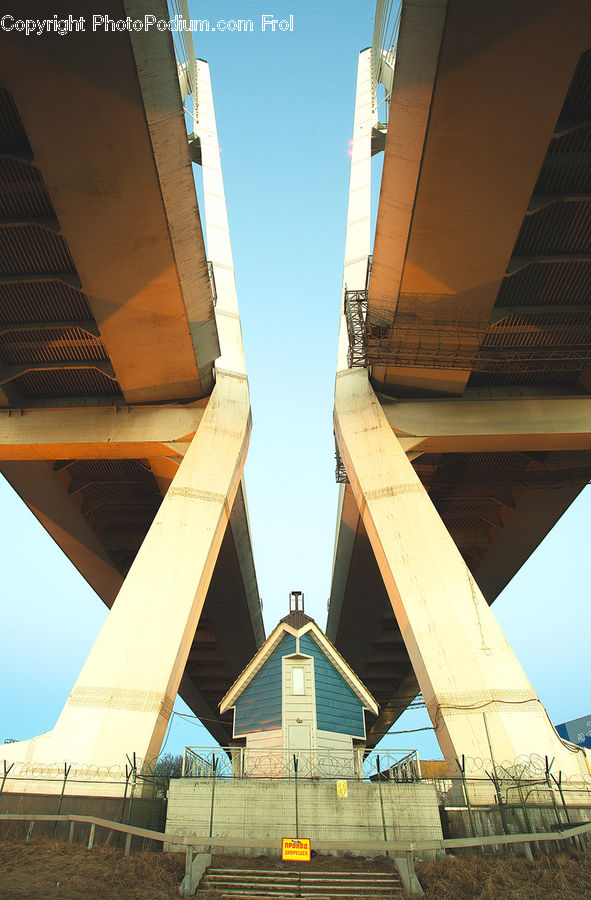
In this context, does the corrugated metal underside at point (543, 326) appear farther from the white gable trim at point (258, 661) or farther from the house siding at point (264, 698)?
the house siding at point (264, 698)

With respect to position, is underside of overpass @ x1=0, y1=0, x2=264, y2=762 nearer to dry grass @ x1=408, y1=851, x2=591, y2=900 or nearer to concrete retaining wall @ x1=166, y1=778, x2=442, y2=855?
concrete retaining wall @ x1=166, y1=778, x2=442, y2=855

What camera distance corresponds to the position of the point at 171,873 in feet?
26.5

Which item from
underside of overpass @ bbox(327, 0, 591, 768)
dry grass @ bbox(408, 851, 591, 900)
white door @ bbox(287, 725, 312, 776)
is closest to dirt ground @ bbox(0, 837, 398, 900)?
dry grass @ bbox(408, 851, 591, 900)

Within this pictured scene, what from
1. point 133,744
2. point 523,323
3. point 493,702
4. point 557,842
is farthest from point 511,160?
point 133,744

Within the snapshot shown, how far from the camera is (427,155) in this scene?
491 inches

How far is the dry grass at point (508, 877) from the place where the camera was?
24.0 ft

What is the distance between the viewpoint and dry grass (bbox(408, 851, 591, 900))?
24.0 feet

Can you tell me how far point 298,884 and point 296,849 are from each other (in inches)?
→ 18.9

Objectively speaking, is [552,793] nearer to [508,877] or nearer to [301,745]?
[508,877]

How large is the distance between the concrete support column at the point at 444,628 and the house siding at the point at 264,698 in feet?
10.8

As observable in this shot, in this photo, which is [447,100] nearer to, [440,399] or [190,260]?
[190,260]

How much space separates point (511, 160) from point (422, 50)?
3.12 metres

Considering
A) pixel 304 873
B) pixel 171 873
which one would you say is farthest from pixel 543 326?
pixel 171 873

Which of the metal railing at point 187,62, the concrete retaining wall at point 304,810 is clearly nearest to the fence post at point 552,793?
the concrete retaining wall at point 304,810
